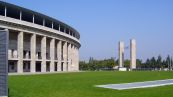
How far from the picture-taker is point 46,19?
7425 centimetres

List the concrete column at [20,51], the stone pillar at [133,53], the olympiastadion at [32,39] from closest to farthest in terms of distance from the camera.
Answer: the olympiastadion at [32,39] < the concrete column at [20,51] < the stone pillar at [133,53]

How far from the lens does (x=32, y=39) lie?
6825 centimetres

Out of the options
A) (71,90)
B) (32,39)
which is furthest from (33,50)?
(71,90)

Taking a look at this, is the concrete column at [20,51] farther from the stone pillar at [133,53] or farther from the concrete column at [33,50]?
the stone pillar at [133,53]

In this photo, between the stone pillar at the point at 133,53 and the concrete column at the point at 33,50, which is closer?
the concrete column at the point at 33,50

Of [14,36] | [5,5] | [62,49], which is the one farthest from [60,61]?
[5,5]

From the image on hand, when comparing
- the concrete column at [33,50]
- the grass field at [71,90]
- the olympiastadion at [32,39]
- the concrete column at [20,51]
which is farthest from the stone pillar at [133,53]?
the grass field at [71,90]

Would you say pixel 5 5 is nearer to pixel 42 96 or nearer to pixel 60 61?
pixel 60 61

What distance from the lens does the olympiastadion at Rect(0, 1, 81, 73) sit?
62406mm

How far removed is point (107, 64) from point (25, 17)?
3137 inches

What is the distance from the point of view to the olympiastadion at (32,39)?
62406mm

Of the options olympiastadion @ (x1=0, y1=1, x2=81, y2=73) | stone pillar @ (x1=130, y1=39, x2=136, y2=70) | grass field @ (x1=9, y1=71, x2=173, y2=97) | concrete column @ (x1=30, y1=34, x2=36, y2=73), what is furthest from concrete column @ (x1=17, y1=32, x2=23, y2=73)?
stone pillar @ (x1=130, y1=39, x2=136, y2=70)

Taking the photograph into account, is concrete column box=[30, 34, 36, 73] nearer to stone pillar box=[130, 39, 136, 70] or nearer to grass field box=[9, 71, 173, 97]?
grass field box=[9, 71, 173, 97]

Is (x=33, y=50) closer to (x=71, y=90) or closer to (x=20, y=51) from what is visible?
(x=20, y=51)
